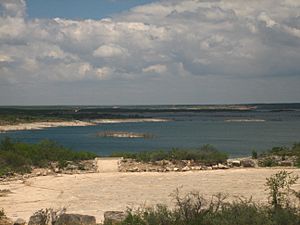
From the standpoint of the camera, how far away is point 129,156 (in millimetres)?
39438

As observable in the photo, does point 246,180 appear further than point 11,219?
Yes

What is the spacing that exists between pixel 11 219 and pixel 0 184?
10408 mm

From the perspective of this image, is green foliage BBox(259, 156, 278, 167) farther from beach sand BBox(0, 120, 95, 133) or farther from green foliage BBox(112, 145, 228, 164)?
beach sand BBox(0, 120, 95, 133)

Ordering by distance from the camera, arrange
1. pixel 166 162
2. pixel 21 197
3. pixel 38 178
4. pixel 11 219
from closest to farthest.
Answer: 1. pixel 11 219
2. pixel 21 197
3. pixel 38 178
4. pixel 166 162

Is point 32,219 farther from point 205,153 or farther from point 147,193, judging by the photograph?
point 205,153

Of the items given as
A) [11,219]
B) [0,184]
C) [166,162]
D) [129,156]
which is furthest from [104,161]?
[11,219]

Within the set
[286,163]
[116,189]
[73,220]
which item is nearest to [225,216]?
[73,220]

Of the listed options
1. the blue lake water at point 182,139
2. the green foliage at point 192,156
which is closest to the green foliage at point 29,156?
the green foliage at point 192,156

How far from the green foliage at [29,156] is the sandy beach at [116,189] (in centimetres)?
363

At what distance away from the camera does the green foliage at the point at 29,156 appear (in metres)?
32.8

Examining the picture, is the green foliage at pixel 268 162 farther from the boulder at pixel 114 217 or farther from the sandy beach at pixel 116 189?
the boulder at pixel 114 217

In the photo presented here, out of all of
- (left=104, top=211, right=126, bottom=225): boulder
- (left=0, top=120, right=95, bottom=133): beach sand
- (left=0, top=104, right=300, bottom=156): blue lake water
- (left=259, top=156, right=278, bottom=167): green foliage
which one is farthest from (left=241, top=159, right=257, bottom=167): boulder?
(left=0, top=120, right=95, bottom=133): beach sand

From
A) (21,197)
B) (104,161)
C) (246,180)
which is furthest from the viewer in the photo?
(104,161)

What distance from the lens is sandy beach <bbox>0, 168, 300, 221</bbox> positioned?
68.4ft
